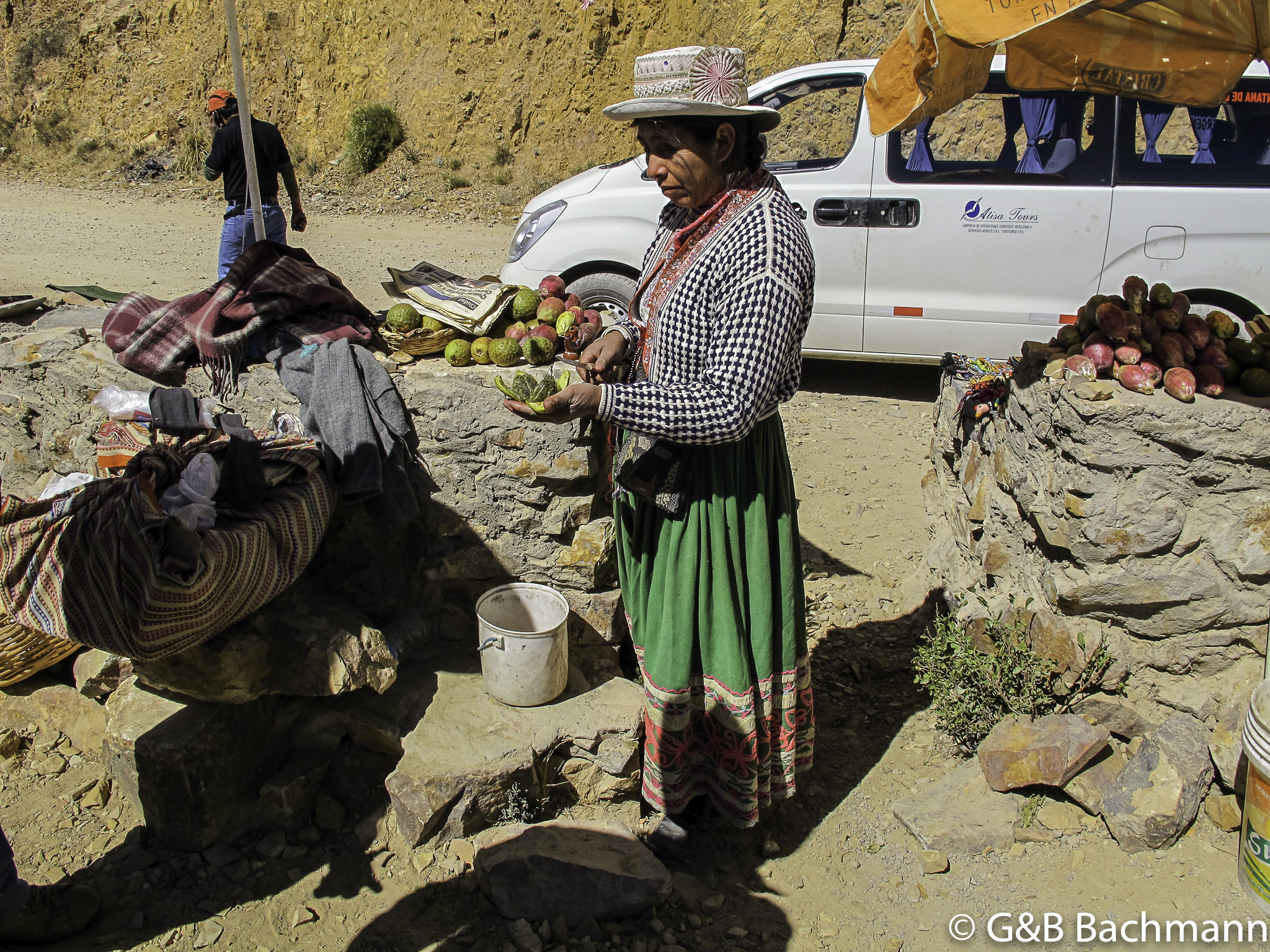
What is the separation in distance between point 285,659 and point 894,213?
174 inches

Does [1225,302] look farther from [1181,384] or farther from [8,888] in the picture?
[8,888]

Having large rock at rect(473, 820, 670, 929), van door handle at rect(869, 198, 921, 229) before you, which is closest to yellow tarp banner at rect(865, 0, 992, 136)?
large rock at rect(473, 820, 670, 929)

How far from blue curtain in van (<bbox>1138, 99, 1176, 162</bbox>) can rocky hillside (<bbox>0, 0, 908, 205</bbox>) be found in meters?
7.37

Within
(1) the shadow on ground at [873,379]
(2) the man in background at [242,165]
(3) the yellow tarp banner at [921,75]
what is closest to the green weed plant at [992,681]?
(3) the yellow tarp banner at [921,75]

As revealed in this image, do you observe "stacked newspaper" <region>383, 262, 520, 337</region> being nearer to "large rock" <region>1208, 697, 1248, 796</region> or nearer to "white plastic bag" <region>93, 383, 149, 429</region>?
"white plastic bag" <region>93, 383, 149, 429</region>

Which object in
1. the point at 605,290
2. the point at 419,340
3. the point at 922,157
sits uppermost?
the point at 922,157

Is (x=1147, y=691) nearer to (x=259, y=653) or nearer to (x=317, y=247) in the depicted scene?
(x=259, y=653)

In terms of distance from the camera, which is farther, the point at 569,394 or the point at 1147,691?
the point at 1147,691

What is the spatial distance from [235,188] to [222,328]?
4429mm

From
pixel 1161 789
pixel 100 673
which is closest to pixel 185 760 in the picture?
pixel 100 673

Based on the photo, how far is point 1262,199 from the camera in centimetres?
504

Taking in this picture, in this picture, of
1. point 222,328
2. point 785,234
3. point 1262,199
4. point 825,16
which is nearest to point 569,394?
point 785,234

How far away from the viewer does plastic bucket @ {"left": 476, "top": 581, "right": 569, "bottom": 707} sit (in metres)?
2.60

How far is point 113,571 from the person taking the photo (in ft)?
6.82
